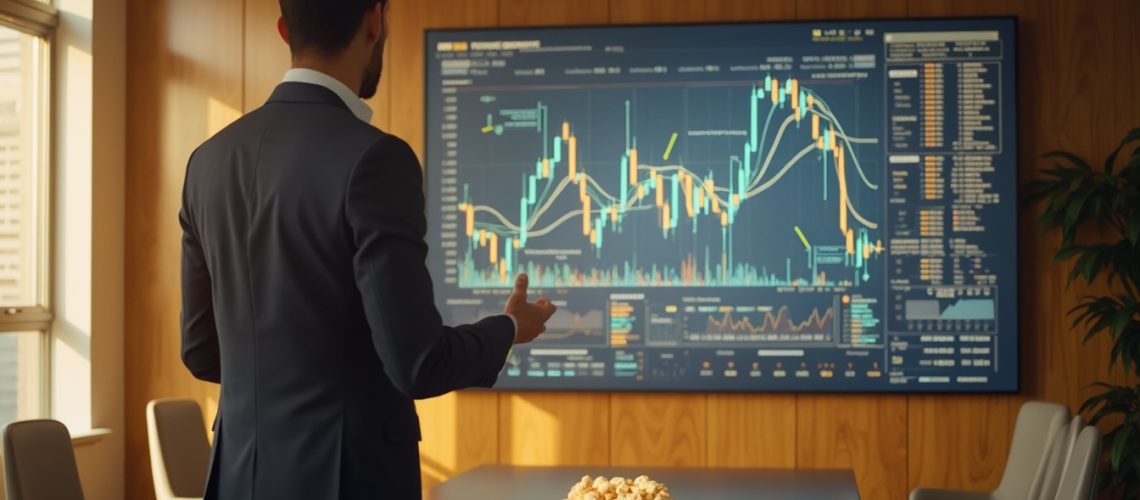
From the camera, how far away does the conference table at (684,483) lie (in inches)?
146

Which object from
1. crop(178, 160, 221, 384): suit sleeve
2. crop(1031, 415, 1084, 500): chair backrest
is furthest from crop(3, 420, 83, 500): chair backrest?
crop(1031, 415, 1084, 500): chair backrest

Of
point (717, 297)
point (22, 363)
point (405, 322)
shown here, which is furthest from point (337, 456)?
point (22, 363)

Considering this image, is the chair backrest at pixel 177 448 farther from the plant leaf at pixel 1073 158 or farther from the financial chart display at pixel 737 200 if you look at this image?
the plant leaf at pixel 1073 158

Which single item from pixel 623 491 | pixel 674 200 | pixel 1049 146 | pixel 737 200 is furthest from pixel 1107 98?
pixel 623 491

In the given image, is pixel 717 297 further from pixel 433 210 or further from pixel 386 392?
pixel 386 392

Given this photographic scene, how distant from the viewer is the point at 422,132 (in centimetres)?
571

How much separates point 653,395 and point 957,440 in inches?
51.4

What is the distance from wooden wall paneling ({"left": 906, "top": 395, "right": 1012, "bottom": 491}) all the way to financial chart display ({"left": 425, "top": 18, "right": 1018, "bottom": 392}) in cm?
12

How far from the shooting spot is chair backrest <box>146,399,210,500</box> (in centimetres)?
458

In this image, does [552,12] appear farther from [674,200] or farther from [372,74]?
[372,74]

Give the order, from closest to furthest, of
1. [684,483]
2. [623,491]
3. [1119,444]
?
[623,491] < [684,483] < [1119,444]

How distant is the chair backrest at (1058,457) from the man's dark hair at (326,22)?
297 cm

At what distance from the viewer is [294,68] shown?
71.0 inches

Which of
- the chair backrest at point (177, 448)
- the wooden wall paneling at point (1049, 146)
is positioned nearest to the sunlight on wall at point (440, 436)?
the chair backrest at point (177, 448)
